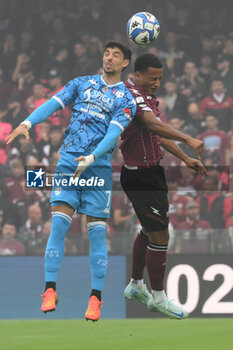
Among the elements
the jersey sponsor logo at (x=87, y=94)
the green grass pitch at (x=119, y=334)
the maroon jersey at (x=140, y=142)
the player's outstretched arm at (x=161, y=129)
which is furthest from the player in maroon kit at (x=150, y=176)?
the green grass pitch at (x=119, y=334)

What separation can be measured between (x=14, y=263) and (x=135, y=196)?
473 centimetres

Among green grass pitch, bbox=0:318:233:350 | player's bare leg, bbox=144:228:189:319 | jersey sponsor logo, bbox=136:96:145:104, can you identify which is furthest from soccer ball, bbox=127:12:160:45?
green grass pitch, bbox=0:318:233:350

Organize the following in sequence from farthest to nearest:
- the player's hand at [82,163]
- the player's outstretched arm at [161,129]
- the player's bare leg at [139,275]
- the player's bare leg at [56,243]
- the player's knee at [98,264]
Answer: the player's bare leg at [139,275] < the player's knee at [98,264] < the player's outstretched arm at [161,129] < the player's bare leg at [56,243] < the player's hand at [82,163]

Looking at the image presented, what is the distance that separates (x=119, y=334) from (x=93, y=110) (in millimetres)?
3502

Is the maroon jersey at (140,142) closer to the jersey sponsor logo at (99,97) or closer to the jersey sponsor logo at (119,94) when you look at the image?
the jersey sponsor logo at (119,94)

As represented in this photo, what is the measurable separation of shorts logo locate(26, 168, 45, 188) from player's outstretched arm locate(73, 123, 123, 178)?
133cm

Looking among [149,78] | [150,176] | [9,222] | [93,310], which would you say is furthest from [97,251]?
[9,222]

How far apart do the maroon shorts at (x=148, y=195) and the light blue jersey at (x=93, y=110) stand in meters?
0.55

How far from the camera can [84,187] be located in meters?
7.41

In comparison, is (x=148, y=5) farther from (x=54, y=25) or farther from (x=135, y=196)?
(x=135, y=196)

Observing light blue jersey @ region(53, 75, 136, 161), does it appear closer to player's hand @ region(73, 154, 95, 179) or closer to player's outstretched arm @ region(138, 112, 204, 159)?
player's outstretched arm @ region(138, 112, 204, 159)

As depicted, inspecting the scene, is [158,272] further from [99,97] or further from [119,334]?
[119,334]

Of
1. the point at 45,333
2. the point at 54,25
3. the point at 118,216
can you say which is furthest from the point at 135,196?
the point at 54,25

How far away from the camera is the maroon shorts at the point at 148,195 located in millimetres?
7805
